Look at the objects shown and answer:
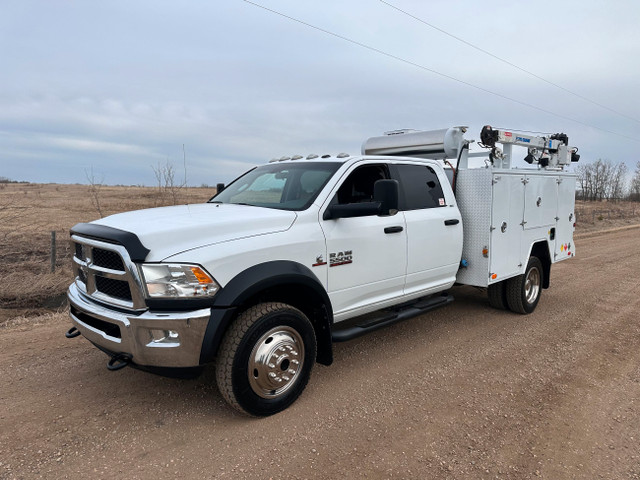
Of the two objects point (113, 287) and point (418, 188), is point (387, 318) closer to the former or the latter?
point (418, 188)

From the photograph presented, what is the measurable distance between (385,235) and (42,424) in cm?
316

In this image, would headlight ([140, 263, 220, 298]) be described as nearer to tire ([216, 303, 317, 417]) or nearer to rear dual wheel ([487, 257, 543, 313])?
tire ([216, 303, 317, 417])

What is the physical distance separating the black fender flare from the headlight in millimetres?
202

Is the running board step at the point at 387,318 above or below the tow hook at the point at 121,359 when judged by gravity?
below

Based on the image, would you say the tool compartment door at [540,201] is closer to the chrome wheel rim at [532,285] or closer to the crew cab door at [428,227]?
the chrome wheel rim at [532,285]

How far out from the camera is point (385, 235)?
166 inches

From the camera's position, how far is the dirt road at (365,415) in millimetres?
2799

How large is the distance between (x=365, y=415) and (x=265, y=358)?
898 mm

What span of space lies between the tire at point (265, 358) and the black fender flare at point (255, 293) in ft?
0.38

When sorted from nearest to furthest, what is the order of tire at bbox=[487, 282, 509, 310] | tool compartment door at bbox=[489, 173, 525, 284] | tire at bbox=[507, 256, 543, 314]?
1. tool compartment door at bbox=[489, 173, 525, 284]
2. tire at bbox=[507, 256, 543, 314]
3. tire at bbox=[487, 282, 509, 310]

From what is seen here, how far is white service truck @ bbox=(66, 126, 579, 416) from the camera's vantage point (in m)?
2.95

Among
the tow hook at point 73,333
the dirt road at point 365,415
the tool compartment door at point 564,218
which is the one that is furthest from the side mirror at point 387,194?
the tool compartment door at point 564,218

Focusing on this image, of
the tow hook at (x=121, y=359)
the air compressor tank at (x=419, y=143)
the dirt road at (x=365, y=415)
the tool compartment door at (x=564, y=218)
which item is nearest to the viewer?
the dirt road at (x=365, y=415)

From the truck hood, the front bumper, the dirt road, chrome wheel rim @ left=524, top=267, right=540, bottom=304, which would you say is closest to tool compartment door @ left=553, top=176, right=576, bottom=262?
chrome wheel rim @ left=524, top=267, right=540, bottom=304
